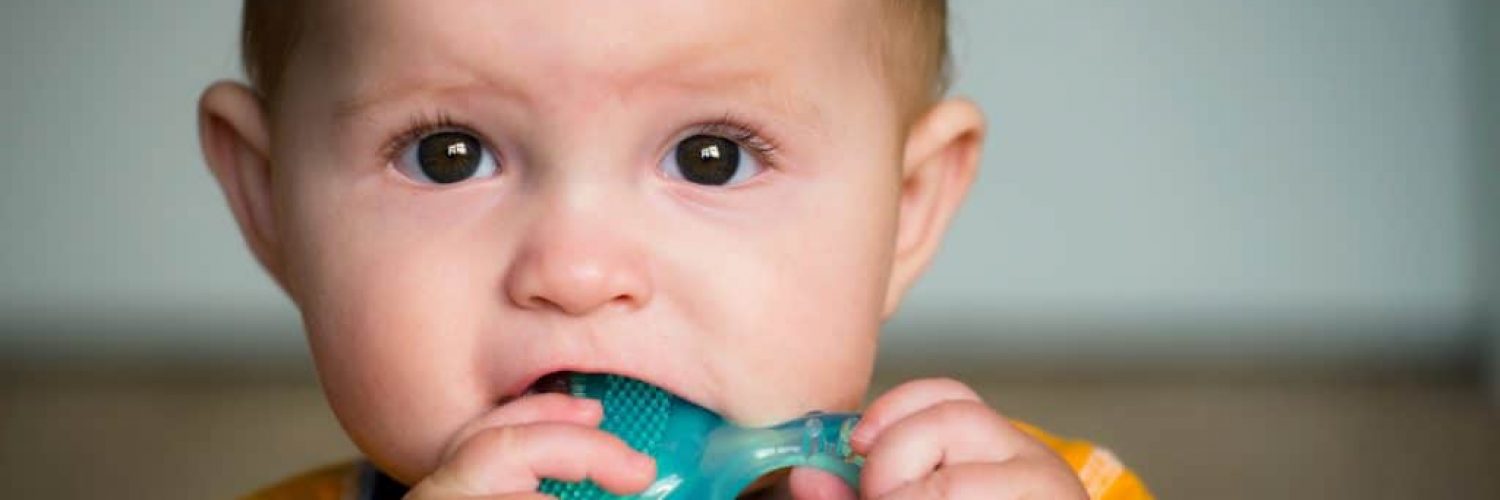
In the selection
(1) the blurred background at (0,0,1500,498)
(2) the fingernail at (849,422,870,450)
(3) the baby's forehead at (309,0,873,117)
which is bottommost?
(1) the blurred background at (0,0,1500,498)

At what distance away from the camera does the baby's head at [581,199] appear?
2.96 feet

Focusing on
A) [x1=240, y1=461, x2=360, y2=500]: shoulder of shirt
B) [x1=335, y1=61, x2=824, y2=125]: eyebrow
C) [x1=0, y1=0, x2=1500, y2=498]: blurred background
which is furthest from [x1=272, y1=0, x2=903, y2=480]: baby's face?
[x1=0, y1=0, x2=1500, y2=498]: blurred background

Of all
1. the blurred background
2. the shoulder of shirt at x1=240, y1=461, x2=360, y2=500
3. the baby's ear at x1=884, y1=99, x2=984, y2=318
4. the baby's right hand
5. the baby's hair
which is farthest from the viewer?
the blurred background

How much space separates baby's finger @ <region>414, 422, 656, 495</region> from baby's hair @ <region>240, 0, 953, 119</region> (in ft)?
0.89

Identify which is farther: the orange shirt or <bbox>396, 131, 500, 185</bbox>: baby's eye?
the orange shirt

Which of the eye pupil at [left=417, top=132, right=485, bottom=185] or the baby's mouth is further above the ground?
the eye pupil at [left=417, top=132, right=485, bottom=185]

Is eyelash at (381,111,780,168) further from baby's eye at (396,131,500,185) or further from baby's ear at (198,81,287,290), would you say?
baby's ear at (198,81,287,290)

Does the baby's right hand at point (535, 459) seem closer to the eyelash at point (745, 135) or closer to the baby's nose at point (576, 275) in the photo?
the baby's nose at point (576, 275)

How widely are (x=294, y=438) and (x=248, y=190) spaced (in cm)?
147

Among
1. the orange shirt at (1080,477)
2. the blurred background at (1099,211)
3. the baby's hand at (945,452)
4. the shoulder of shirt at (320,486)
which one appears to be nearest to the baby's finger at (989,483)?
the baby's hand at (945,452)

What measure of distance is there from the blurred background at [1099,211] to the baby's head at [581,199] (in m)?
1.95

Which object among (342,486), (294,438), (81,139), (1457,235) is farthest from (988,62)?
(342,486)

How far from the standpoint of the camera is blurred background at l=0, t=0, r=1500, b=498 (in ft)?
9.85

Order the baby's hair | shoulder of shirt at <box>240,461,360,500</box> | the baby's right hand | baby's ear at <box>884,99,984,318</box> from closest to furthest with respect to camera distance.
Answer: the baby's right hand, the baby's hair, baby's ear at <box>884,99,984,318</box>, shoulder of shirt at <box>240,461,360,500</box>
